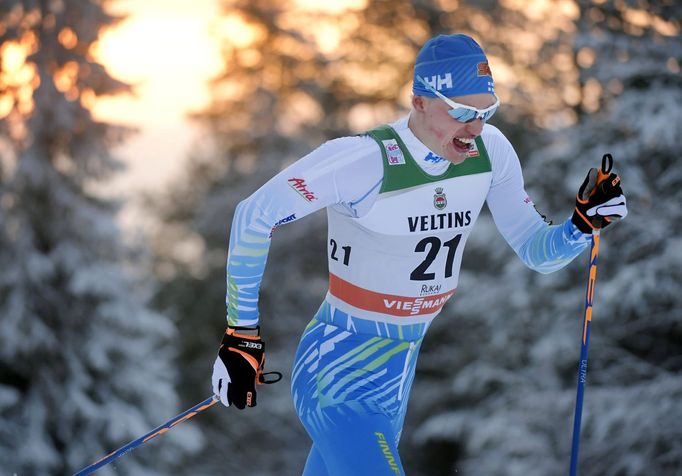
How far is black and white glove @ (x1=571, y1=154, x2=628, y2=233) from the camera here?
13.7 ft

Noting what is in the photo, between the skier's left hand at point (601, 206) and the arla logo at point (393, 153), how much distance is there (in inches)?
31.8

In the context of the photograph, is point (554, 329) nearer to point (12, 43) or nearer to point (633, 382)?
point (633, 382)

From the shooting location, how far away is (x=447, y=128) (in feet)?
13.4

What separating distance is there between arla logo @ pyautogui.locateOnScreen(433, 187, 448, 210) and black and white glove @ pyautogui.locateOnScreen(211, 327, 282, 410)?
37.5 inches

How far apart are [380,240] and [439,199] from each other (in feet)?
1.03

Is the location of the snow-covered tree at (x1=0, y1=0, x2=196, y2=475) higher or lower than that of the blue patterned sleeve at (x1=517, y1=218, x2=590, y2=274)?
lower

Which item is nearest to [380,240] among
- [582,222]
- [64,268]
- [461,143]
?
[461,143]

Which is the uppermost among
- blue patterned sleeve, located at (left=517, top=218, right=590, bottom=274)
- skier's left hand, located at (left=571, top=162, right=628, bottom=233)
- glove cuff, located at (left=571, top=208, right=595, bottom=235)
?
skier's left hand, located at (left=571, top=162, right=628, bottom=233)

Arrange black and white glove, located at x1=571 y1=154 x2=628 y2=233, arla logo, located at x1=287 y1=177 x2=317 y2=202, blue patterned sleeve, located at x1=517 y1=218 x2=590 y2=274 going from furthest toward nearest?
blue patterned sleeve, located at x1=517 y1=218 x2=590 y2=274 → black and white glove, located at x1=571 y1=154 x2=628 y2=233 → arla logo, located at x1=287 y1=177 x2=317 y2=202

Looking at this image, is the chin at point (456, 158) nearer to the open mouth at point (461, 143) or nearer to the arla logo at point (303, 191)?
the open mouth at point (461, 143)

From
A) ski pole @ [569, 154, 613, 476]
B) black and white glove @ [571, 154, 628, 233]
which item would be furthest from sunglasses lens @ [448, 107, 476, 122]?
ski pole @ [569, 154, 613, 476]

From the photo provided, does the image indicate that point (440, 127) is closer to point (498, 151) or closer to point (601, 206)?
point (498, 151)

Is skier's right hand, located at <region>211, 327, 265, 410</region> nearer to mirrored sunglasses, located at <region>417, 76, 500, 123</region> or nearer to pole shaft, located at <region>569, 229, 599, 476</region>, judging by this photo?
mirrored sunglasses, located at <region>417, 76, 500, 123</region>

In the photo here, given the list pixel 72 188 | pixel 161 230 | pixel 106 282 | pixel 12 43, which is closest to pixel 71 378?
pixel 106 282
